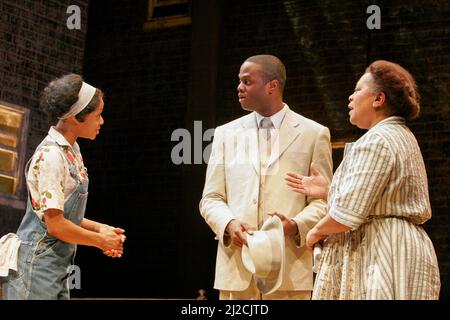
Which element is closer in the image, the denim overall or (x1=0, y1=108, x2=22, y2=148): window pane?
the denim overall

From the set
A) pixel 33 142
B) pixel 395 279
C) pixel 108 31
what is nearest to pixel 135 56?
pixel 108 31

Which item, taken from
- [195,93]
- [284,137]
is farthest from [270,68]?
[195,93]

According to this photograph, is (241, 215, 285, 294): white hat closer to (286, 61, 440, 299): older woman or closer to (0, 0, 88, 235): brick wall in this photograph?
(286, 61, 440, 299): older woman

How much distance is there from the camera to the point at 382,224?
272cm

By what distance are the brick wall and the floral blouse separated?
7.95 feet

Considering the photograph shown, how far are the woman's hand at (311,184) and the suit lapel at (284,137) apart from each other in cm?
30

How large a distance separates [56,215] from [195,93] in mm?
5168

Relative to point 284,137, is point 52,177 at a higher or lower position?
lower

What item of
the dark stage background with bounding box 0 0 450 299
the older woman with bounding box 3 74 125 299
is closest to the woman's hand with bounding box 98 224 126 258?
the older woman with bounding box 3 74 125 299

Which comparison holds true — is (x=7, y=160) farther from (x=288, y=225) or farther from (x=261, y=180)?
(x=288, y=225)

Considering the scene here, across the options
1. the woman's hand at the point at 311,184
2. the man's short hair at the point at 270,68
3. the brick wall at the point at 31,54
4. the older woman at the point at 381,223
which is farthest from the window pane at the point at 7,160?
the older woman at the point at 381,223

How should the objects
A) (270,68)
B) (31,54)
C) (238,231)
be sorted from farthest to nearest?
(31,54)
(270,68)
(238,231)

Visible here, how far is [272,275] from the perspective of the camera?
3.19 meters

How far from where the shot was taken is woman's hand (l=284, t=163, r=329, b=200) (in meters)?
3.10
